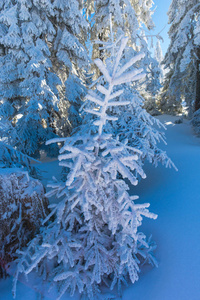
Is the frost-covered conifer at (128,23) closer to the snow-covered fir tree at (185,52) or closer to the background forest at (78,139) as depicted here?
the background forest at (78,139)

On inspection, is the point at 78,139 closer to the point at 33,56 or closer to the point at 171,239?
the point at 171,239

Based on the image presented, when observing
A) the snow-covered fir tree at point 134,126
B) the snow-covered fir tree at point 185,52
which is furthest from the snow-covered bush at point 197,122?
the snow-covered fir tree at point 134,126

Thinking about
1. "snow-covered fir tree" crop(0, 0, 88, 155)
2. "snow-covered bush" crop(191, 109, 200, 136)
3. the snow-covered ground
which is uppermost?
"snow-covered fir tree" crop(0, 0, 88, 155)

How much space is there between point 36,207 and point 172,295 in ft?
8.15

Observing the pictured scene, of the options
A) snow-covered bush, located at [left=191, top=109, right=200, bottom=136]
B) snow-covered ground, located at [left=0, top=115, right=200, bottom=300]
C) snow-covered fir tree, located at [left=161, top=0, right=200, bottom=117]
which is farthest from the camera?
snow-covered fir tree, located at [left=161, top=0, right=200, bottom=117]

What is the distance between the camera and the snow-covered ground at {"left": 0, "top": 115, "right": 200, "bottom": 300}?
2.38 metres

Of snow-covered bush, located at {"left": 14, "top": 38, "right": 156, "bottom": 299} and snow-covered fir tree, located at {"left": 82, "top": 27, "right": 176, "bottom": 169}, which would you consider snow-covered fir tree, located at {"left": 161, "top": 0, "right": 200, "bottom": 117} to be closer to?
snow-covered fir tree, located at {"left": 82, "top": 27, "right": 176, "bottom": 169}

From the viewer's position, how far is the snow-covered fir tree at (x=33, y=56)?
6449 millimetres

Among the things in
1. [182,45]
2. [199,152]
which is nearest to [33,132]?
[199,152]

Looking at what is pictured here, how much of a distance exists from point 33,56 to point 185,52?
8.64m

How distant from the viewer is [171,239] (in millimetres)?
3025

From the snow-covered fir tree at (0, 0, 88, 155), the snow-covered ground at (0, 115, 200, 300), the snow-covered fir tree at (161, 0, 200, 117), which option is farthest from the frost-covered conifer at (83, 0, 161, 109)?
the snow-covered ground at (0, 115, 200, 300)

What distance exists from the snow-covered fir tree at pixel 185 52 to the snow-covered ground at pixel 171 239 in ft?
26.6

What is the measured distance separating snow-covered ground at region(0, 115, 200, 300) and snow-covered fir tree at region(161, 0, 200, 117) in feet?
26.6
